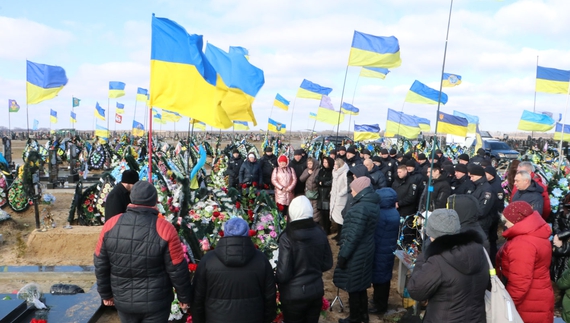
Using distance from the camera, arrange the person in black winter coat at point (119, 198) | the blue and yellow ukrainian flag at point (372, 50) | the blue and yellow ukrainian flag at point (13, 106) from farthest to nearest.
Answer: the blue and yellow ukrainian flag at point (13, 106) < the blue and yellow ukrainian flag at point (372, 50) < the person in black winter coat at point (119, 198)

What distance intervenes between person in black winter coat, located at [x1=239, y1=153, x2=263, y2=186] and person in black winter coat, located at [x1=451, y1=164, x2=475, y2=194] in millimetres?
3840

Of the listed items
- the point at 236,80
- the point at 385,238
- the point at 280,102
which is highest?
the point at 280,102

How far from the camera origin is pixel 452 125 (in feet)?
33.2

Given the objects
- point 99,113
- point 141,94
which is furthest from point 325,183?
point 141,94

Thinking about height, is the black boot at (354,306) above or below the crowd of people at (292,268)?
below

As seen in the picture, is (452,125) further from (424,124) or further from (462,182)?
(424,124)

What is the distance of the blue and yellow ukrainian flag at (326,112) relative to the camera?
613 inches

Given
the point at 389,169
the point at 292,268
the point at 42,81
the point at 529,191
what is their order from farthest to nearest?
the point at 42,81 → the point at 389,169 → the point at 529,191 → the point at 292,268

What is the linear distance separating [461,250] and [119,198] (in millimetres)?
3226

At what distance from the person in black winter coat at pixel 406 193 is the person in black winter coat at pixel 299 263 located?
12.8 feet

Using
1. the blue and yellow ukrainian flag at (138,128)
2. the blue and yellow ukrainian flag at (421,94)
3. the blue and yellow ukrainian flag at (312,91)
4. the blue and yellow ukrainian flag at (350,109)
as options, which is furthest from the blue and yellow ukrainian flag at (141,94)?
the blue and yellow ukrainian flag at (421,94)

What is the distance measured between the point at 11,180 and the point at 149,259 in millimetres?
9465

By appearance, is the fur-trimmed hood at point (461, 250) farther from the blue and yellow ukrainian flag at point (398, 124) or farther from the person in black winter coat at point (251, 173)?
the blue and yellow ukrainian flag at point (398, 124)

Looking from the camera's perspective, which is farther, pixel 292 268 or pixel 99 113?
pixel 99 113
